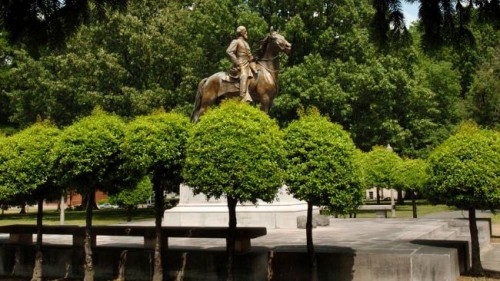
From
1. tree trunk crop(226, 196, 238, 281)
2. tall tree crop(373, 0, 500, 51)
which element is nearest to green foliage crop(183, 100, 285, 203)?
tree trunk crop(226, 196, 238, 281)

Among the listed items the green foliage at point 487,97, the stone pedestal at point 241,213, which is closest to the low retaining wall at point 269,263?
the stone pedestal at point 241,213

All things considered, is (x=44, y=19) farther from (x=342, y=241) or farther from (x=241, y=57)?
(x=241, y=57)

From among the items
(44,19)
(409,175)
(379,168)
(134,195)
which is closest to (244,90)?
(44,19)

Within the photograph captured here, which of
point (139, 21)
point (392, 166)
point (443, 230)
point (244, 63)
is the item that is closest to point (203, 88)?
point (244, 63)

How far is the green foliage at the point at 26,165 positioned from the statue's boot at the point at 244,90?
242 inches

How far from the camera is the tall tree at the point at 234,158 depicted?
349 inches

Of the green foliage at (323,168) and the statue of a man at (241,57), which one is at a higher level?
the statue of a man at (241,57)

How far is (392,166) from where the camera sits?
27578 mm

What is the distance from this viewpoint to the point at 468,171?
10.4m

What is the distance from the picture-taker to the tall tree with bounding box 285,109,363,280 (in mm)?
8938

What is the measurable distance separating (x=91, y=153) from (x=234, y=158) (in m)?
3.01

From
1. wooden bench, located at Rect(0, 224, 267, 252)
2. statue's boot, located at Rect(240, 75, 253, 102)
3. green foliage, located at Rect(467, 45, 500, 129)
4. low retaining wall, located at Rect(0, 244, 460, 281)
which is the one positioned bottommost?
low retaining wall, located at Rect(0, 244, 460, 281)

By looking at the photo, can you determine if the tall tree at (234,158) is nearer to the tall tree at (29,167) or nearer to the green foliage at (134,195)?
the tall tree at (29,167)

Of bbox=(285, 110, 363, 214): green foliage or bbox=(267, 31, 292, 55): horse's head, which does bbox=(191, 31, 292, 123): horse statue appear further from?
bbox=(285, 110, 363, 214): green foliage
